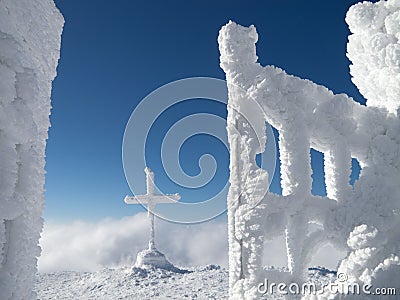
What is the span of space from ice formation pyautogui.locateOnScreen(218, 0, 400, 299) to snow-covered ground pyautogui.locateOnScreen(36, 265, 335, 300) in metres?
7.68

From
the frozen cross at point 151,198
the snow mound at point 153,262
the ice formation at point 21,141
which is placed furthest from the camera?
the frozen cross at point 151,198

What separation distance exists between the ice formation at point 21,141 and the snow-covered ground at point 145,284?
9986mm

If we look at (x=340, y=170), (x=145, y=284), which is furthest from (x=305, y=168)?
(x=145, y=284)

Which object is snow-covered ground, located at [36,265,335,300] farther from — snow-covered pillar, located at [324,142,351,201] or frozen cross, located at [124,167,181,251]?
snow-covered pillar, located at [324,142,351,201]

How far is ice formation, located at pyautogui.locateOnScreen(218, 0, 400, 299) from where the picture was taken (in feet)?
22.0

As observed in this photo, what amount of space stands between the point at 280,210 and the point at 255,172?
0.90 meters

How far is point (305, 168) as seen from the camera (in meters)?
7.21

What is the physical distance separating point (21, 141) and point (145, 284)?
505 inches

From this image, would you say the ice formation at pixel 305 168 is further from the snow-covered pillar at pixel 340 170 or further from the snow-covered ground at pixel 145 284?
the snow-covered ground at pixel 145 284

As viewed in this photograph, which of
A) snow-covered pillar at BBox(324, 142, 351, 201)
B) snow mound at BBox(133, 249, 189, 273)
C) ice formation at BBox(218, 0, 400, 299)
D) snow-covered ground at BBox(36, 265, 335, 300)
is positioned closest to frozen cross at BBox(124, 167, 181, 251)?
snow mound at BBox(133, 249, 189, 273)

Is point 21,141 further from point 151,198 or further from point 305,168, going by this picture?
point 151,198

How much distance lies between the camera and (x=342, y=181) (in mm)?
7312

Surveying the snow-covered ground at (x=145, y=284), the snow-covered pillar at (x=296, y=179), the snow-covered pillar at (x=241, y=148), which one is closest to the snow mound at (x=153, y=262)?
the snow-covered ground at (x=145, y=284)

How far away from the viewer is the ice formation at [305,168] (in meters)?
6.71
